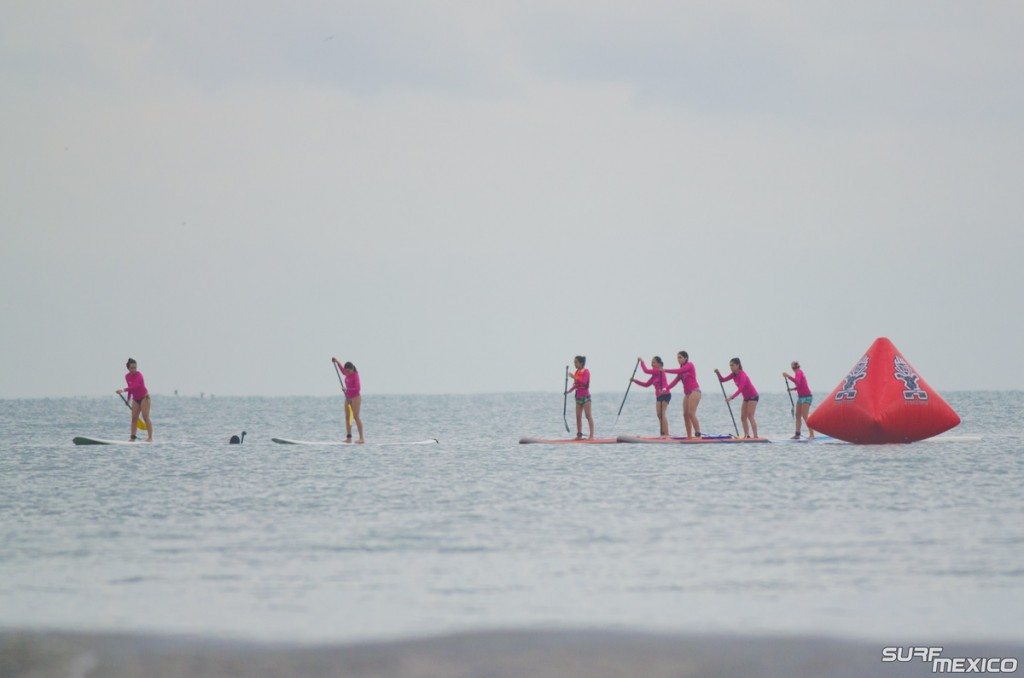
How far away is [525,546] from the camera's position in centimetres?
1314

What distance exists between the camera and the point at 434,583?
1097cm

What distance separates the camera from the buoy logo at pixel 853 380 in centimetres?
2419

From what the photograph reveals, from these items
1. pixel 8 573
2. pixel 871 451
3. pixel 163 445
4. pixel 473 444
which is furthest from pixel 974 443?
pixel 8 573

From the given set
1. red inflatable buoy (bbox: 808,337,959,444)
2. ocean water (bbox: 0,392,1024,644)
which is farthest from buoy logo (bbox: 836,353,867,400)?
ocean water (bbox: 0,392,1024,644)

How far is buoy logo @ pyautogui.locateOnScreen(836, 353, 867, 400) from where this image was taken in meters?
24.2

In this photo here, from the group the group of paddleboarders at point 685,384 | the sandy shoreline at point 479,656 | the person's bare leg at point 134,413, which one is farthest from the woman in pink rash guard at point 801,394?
the sandy shoreline at point 479,656

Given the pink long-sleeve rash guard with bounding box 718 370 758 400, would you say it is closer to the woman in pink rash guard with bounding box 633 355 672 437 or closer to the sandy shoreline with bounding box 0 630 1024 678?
the woman in pink rash guard with bounding box 633 355 672 437

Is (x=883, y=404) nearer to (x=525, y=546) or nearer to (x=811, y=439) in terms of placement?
(x=811, y=439)

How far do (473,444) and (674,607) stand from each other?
2200 cm

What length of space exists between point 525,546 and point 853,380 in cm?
1305

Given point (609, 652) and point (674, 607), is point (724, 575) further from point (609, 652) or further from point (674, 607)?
point (609, 652)

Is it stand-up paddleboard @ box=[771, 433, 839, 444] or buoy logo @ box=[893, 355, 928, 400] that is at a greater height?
buoy logo @ box=[893, 355, 928, 400]

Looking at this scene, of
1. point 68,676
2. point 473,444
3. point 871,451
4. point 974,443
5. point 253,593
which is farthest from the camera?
point 473,444

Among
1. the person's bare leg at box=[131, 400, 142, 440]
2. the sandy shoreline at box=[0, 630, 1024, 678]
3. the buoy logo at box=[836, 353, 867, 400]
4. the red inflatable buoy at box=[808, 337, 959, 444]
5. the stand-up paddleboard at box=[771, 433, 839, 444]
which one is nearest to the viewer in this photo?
the sandy shoreline at box=[0, 630, 1024, 678]
